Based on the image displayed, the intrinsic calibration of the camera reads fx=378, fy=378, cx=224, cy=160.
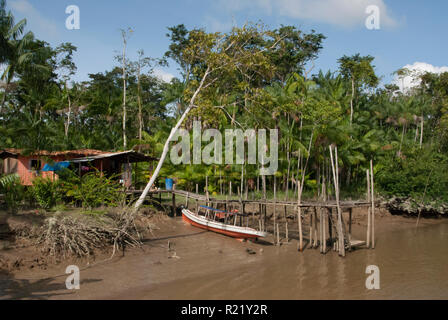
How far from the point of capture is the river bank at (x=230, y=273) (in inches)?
369

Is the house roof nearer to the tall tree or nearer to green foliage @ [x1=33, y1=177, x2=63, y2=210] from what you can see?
green foliage @ [x1=33, y1=177, x2=63, y2=210]

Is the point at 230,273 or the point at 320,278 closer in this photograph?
the point at 320,278

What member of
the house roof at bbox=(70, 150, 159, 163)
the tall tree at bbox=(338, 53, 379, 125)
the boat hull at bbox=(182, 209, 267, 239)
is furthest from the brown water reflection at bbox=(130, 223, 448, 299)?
the tall tree at bbox=(338, 53, 379, 125)

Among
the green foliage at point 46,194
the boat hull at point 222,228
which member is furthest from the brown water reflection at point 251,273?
the green foliage at point 46,194

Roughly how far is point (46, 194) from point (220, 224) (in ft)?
21.5

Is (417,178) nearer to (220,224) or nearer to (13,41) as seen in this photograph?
(220,224)

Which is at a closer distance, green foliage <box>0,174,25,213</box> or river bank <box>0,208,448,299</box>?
river bank <box>0,208,448,299</box>

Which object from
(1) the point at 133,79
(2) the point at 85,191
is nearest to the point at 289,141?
→ (2) the point at 85,191

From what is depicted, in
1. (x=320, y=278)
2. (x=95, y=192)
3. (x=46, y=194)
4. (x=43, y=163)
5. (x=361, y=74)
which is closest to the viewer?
(x=320, y=278)

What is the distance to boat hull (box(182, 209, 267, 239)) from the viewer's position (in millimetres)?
13511

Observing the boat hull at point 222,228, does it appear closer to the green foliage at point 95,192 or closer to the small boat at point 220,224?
the small boat at point 220,224

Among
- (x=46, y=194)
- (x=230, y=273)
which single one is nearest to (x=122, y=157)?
(x=46, y=194)

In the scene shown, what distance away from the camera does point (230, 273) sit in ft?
36.4

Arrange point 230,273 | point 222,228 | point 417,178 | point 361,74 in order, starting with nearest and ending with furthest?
point 230,273, point 222,228, point 417,178, point 361,74
